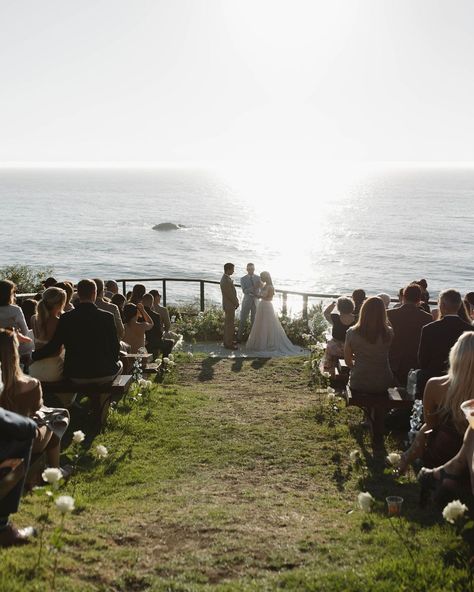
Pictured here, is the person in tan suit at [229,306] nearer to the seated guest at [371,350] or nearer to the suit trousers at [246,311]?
the suit trousers at [246,311]

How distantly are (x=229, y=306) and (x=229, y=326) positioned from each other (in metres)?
0.47

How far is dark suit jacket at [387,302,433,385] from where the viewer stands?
879 centimetres

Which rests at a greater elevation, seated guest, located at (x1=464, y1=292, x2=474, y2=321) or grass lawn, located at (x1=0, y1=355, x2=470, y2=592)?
seated guest, located at (x1=464, y1=292, x2=474, y2=321)

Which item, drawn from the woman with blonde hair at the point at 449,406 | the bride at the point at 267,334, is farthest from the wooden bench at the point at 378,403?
the bride at the point at 267,334

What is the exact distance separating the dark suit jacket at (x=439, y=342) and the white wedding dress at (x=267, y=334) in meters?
7.71

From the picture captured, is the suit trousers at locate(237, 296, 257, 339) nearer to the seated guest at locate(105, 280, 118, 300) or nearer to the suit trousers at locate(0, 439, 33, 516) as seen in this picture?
the seated guest at locate(105, 280, 118, 300)

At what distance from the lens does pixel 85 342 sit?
7.97 m

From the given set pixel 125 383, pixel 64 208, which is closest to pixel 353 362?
pixel 125 383

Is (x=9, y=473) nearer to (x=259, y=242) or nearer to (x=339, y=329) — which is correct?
(x=339, y=329)

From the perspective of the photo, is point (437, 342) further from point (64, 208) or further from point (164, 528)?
point (64, 208)

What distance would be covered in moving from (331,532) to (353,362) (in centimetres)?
334

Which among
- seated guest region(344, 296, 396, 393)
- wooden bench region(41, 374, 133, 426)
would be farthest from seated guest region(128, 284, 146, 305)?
seated guest region(344, 296, 396, 393)

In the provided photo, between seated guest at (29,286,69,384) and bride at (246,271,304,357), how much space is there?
23.6 ft

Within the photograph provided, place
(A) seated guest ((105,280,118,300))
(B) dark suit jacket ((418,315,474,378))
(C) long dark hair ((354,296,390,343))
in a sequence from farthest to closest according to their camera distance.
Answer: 1. (A) seated guest ((105,280,118,300))
2. (C) long dark hair ((354,296,390,343))
3. (B) dark suit jacket ((418,315,474,378))
